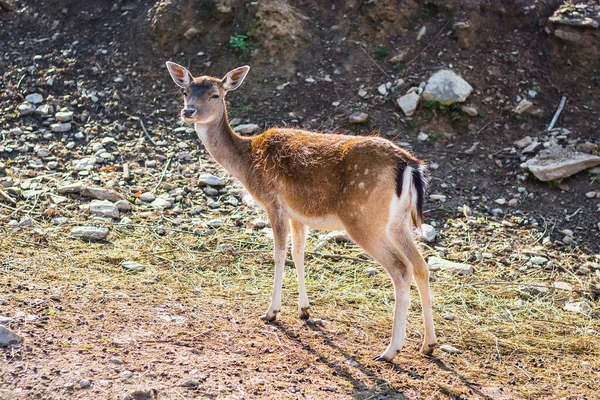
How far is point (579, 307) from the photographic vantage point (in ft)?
24.7

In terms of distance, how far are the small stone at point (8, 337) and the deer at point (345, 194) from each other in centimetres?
223

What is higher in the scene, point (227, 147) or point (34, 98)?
point (227, 147)

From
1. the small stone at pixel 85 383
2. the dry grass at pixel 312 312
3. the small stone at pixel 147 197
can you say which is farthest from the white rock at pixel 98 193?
the small stone at pixel 85 383

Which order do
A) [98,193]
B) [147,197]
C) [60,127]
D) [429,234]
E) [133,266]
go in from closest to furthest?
[133,266] < [429,234] < [98,193] < [147,197] < [60,127]

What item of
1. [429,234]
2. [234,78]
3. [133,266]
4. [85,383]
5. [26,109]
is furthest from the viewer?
[26,109]

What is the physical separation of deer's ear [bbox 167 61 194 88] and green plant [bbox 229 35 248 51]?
3.91m

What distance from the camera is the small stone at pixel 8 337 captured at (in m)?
5.55

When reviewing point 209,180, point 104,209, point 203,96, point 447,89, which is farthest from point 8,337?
point 447,89

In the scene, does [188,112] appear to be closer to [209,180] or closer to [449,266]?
[209,180]

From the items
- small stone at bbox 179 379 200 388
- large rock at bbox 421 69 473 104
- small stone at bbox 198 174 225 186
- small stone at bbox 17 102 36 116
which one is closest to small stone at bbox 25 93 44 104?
small stone at bbox 17 102 36 116

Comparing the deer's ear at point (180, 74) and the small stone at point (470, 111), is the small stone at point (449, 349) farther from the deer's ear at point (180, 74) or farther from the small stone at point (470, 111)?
the small stone at point (470, 111)

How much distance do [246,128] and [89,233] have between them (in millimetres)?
3182

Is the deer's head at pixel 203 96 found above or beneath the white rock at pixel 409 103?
above

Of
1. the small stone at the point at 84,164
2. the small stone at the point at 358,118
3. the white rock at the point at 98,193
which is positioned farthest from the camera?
the small stone at the point at 358,118
